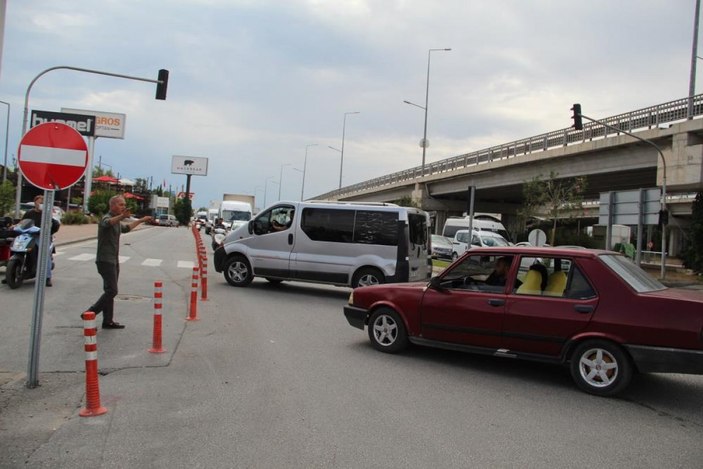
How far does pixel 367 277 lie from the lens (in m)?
12.9

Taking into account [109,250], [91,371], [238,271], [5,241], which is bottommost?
[91,371]

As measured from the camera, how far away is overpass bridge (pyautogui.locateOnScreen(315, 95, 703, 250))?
25203mm

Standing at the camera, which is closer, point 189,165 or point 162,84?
point 162,84

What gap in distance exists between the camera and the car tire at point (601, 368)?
5809 millimetres

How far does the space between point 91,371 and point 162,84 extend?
705 inches

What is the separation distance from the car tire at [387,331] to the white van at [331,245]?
15.8 ft

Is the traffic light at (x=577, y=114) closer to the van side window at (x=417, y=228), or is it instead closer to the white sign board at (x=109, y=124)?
the van side window at (x=417, y=228)

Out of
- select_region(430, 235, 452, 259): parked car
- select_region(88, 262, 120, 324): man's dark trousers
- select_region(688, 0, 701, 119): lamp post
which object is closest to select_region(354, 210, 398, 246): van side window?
select_region(88, 262, 120, 324): man's dark trousers

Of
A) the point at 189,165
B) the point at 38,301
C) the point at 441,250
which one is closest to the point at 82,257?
the point at 38,301

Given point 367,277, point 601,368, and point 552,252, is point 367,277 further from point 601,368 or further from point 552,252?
point 601,368

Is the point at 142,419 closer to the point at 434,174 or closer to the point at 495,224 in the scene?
the point at 495,224

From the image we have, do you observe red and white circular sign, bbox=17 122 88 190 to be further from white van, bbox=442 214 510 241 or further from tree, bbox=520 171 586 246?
tree, bbox=520 171 586 246

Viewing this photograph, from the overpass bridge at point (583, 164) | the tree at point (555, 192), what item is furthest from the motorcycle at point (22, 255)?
the tree at point (555, 192)

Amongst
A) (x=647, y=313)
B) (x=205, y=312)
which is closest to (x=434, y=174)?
(x=205, y=312)
